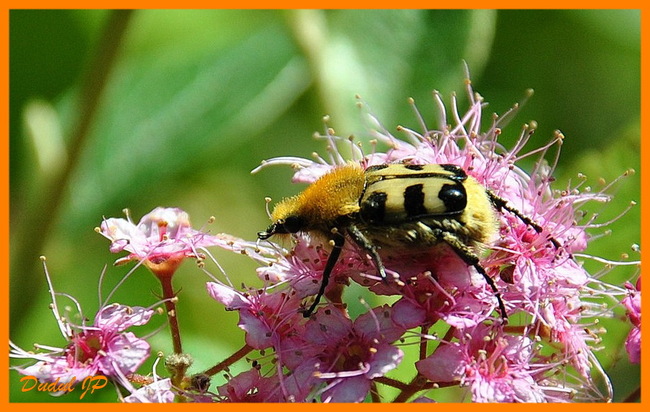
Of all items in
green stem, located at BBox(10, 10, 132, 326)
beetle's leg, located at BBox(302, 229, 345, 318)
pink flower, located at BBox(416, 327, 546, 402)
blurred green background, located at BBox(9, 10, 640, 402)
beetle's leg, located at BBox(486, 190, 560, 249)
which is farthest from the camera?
blurred green background, located at BBox(9, 10, 640, 402)

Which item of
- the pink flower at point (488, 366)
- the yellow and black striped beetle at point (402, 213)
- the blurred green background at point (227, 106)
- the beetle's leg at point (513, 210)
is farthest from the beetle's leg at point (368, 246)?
the blurred green background at point (227, 106)

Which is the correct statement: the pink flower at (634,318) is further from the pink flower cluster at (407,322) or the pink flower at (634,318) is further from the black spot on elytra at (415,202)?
the black spot on elytra at (415,202)

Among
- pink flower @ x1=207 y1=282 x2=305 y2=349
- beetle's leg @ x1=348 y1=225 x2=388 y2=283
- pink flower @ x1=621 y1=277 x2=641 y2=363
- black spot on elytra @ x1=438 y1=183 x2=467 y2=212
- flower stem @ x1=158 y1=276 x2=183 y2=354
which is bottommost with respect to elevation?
pink flower @ x1=621 y1=277 x2=641 y2=363

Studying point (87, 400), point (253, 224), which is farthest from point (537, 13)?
point (87, 400)

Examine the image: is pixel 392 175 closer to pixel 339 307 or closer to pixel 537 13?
pixel 339 307

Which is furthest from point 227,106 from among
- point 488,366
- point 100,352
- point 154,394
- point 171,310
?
point 488,366

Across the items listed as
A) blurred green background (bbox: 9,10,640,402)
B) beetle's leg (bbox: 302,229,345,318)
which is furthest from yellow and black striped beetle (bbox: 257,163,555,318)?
blurred green background (bbox: 9,10,640,402)

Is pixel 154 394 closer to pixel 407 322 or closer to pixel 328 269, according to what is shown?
pixel 328 269

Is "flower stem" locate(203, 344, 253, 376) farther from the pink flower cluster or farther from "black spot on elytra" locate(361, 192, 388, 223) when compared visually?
"black spot on elytra" locate(361, 192, 388, 223)
